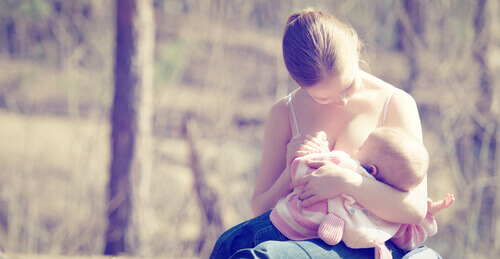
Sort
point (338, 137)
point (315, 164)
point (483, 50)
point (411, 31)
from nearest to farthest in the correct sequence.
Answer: point (315, 164)
point (338, 137)
point (483, 50)
point (411, 31)

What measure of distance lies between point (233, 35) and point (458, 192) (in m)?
2.39

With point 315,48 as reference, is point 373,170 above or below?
below

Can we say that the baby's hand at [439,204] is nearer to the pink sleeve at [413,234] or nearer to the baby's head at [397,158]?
the pink sleeve at [413,234]

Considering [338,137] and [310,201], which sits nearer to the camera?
[310,201]

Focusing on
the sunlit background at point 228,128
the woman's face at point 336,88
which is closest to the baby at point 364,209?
the woman's face at point 336,88

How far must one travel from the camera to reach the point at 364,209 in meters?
1.67

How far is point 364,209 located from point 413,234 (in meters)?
0.23

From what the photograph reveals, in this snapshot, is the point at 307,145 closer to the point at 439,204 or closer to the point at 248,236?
the point at 248,236

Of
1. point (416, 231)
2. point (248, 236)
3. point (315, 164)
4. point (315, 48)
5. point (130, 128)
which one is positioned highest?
point (315, 48)

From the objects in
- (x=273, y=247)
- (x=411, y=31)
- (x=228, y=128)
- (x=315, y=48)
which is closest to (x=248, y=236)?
(x=273, y=247)

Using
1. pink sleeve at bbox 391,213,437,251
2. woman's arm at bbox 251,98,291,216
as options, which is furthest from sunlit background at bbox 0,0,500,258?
pink sleeve at bbox 391,213,437,251

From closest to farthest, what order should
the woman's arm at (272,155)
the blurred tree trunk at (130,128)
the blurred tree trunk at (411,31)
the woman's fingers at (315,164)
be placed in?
the woman's fingers at (315,164)
the woman's arm at (272,155)
the blurred tree trunk at (130,128)
the blurred tree trunk at (411,31)

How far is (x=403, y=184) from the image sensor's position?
5.40 ft

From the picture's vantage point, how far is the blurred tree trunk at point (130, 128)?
4.02m
